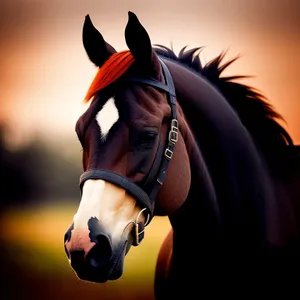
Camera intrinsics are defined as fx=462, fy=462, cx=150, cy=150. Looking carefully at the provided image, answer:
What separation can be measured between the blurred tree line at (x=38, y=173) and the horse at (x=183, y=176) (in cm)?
51

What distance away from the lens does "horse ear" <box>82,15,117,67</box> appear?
1152 millimetres

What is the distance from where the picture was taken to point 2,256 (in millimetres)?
1900

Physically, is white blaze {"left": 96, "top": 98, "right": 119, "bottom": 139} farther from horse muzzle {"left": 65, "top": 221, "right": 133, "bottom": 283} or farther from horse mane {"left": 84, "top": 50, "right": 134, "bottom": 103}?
horse muzzle {"left": 65, "top": 221, "right": 133, "bottom": 283}

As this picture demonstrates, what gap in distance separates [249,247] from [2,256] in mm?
1099

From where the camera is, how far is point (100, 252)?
95 centimetres

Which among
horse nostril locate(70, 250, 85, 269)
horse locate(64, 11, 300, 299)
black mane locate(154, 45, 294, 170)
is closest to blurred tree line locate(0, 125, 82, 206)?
horse locate(64, 11, 300, 299)

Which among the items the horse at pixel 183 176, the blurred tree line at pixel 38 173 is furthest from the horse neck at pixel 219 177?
the blurred tree line at pixel 38 173

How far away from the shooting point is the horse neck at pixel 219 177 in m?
1.22

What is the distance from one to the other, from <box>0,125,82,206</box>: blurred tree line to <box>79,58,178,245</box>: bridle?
31.9 inches

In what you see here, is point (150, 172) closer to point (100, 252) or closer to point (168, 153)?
point (168, 153)

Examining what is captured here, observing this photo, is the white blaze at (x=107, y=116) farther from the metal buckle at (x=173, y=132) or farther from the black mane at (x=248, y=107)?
the black mane at (x=248, y=107)

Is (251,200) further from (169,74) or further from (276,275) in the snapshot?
(169,74)

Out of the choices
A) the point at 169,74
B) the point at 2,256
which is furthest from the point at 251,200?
the point at 2,256

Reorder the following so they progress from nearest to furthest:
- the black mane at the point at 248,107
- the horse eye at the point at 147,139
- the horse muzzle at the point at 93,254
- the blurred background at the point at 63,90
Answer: the horse muzzle at the point at 93,254
the horse eye at the point at 147,139
the black mane at the point at 248,107
the blurred background at the point at 63,90
